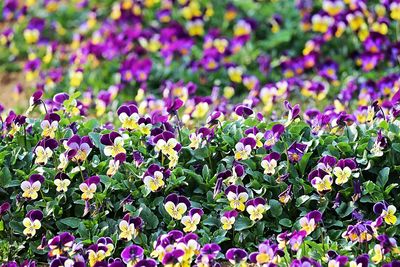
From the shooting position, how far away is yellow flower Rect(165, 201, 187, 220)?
15.6 ft

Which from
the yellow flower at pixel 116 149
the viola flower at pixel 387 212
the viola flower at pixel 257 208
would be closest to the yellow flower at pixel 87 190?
the yellow flower at pixel 116 149

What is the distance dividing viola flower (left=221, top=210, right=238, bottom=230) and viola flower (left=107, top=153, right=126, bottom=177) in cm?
58

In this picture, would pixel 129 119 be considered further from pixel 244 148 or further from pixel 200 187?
pixel 244 148

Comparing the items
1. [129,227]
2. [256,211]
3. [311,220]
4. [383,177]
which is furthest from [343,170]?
[129,227]

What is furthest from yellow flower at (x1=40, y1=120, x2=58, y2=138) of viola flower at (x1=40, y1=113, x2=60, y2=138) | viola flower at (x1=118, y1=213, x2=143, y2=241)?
viola flower at (x1=118, y1=213, x2=143, y2=241)

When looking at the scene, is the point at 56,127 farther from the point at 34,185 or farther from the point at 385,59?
the point at 385,59

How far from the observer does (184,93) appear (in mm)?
6461

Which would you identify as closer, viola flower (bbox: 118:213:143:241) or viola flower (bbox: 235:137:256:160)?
viola flower (bbox: 118:213:143:241)

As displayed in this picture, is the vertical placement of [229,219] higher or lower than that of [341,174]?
lower

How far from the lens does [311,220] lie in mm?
4551

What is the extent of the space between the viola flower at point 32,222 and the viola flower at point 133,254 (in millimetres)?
548

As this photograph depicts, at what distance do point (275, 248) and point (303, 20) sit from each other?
11.8 feet

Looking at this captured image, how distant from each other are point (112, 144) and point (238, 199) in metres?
0.72

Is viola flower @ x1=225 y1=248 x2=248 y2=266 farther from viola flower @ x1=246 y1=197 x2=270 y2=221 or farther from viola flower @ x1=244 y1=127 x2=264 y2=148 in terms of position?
viola flower @ x1=244 y1=127 x2=264 y2=148
